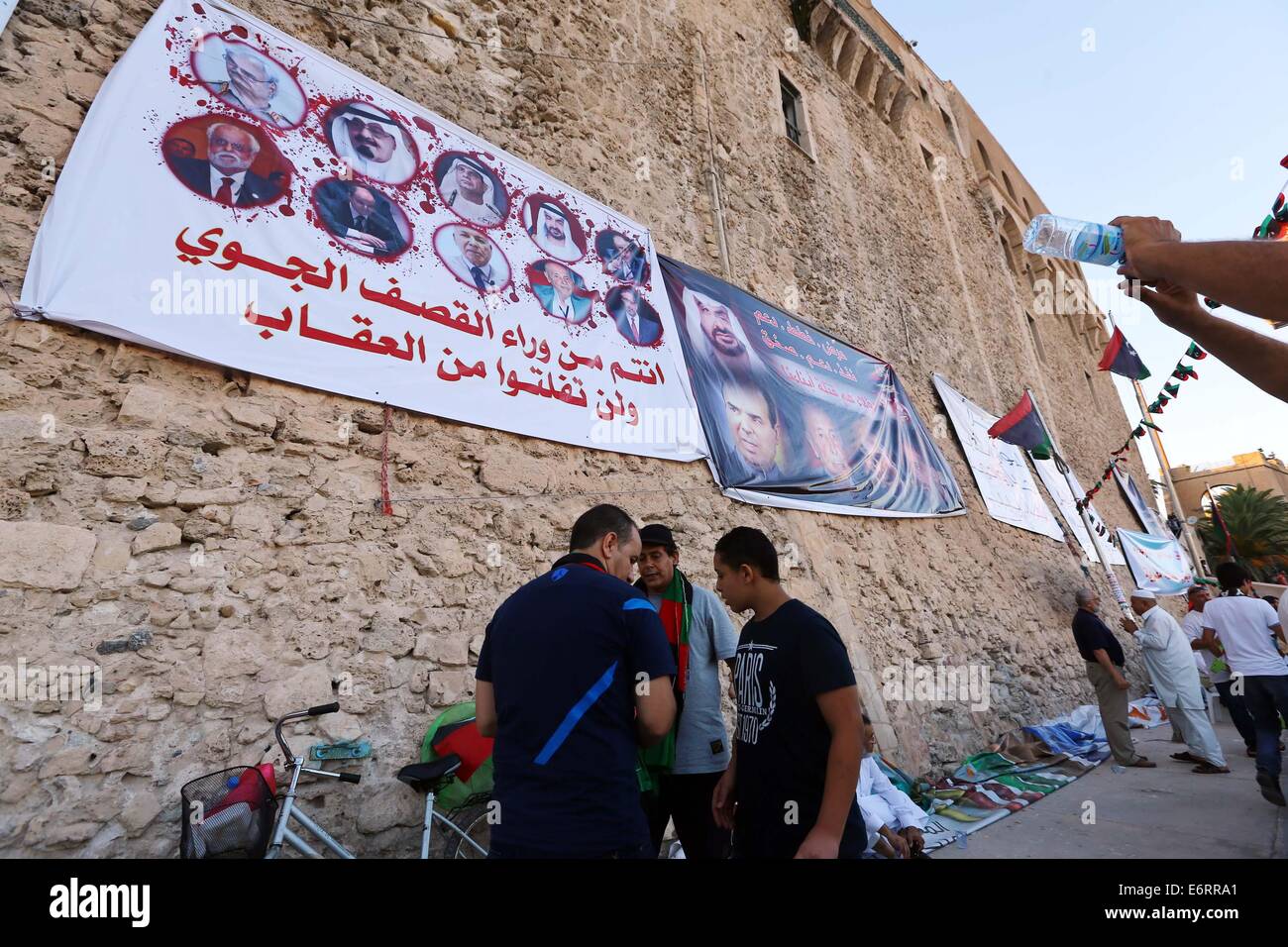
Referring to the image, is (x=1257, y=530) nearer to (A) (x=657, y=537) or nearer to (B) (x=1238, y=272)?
(A) (x=657, y=537)

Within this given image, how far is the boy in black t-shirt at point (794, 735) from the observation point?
151 centimetres

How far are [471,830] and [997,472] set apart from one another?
8696 mm

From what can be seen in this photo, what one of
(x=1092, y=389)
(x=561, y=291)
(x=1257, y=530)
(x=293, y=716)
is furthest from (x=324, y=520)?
(x=1257, y=530)

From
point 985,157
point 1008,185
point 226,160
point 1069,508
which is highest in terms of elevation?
point 985,157

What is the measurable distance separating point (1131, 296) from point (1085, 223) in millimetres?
266

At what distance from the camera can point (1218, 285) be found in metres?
0.97

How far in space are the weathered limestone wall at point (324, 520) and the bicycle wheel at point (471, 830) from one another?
182 millimetres

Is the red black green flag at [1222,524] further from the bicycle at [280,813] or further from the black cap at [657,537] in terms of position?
the bicycle at [280,813]

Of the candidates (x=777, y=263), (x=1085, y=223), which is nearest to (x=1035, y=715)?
(x=777, y=263)

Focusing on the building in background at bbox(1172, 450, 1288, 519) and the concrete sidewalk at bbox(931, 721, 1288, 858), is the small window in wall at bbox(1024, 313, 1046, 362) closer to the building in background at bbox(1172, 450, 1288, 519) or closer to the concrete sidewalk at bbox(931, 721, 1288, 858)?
the concrete sidewalk at bbox(931, 721, 1288, 858)

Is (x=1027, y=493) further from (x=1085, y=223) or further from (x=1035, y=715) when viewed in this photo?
(x=1085, y=223)

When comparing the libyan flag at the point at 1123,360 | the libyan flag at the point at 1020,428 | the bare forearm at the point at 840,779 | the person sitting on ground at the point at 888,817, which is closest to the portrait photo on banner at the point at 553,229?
the person sitting on ground at the point at 888,817

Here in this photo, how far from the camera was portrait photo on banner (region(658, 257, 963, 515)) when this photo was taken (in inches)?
192

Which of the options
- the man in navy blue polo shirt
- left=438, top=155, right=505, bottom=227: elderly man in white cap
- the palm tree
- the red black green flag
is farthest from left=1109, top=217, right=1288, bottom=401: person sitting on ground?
the palm tree
